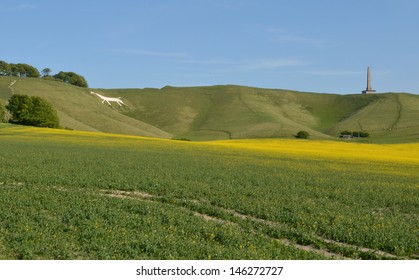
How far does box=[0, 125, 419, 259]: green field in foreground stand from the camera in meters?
14.3

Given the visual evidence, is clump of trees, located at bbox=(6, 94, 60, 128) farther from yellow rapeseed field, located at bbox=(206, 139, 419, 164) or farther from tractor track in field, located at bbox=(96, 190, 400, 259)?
tractor track in field, located at bbox=(96, 190, 400, 259)

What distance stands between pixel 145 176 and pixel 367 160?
3089 cm

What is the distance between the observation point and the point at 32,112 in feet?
356

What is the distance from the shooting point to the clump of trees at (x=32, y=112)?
108 metres

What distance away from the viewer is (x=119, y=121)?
5787 inches

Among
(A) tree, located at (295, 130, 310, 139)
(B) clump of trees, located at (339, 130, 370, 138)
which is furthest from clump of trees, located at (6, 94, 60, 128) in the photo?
(B) clump of trees, located at (339, 130, 370, 138)

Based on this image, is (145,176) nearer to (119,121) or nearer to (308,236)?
(308,236)

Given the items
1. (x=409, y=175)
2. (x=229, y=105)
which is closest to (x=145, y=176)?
(x=409, y=175)

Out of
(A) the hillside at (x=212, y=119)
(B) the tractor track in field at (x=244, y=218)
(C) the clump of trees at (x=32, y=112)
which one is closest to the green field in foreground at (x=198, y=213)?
(B) the tractor track in field at (x=244, y=218)

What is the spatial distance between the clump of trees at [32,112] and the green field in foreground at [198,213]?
75.9m

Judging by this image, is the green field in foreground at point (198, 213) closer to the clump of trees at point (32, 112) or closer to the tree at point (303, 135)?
the clump of trees at point (32, 112)

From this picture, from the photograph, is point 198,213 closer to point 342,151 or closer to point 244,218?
point 244,218

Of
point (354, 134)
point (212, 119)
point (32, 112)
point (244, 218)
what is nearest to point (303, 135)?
point (354, 134)

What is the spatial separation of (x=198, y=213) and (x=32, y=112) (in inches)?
3788
